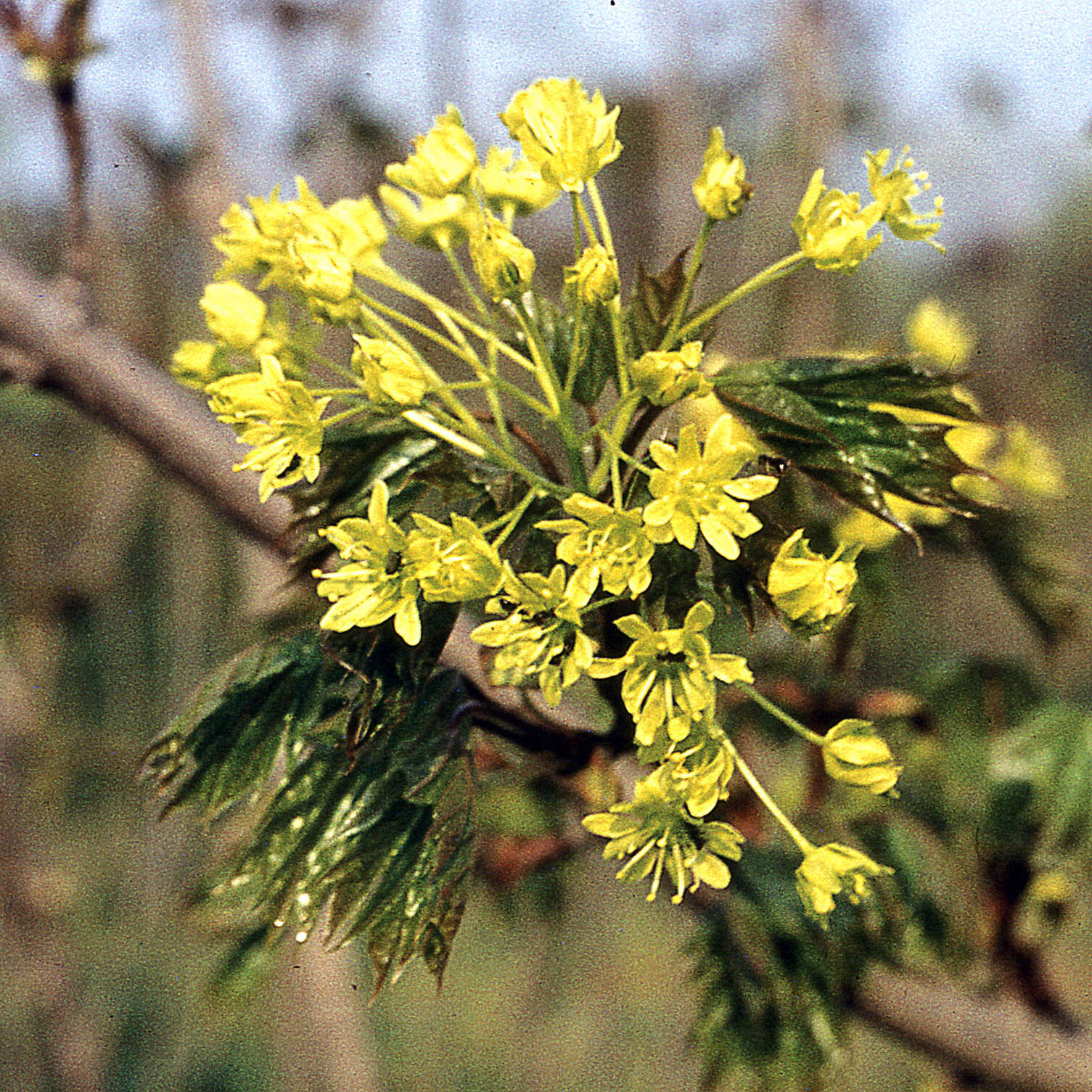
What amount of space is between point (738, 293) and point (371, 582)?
0.31 metres

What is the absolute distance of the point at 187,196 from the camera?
165 centimetres

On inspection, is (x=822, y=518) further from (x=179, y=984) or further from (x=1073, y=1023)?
(x=179, y=984)

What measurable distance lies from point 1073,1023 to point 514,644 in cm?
92

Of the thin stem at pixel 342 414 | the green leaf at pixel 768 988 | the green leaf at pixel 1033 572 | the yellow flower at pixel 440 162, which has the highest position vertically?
the yellow flower at pixel 440 162

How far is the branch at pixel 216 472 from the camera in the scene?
1039 millimetres

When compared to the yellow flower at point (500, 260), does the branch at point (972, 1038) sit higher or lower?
lower

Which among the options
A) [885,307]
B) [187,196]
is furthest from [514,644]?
[885,307]

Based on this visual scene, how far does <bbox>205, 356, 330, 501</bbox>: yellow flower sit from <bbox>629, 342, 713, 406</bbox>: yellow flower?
208 mm

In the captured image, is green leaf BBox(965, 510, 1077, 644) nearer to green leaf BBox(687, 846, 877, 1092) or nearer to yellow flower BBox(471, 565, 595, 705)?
green leaf BBox(687, 846, 877, 1092)

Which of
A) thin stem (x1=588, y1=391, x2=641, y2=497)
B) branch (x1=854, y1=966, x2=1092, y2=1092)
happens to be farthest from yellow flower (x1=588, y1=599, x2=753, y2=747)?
branch (x1=854, y1=966, x2=1092, y2=1092)

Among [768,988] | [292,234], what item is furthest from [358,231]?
[768,988]

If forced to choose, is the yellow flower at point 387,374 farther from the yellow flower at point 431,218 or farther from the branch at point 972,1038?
the branch at point 972,1038

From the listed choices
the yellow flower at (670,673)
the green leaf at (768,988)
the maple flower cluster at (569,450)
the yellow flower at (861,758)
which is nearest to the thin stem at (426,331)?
the maple flower cluster at (569,450)

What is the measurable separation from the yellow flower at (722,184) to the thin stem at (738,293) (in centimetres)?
5
